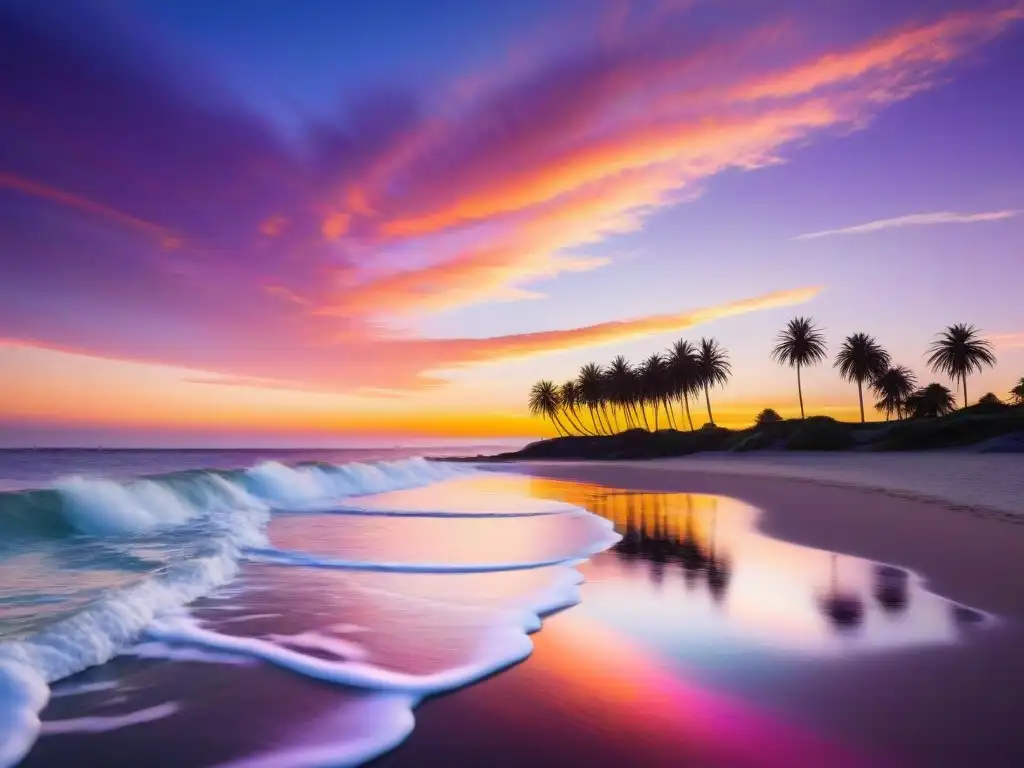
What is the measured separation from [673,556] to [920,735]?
6.41 m

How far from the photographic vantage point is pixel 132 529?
1441cm

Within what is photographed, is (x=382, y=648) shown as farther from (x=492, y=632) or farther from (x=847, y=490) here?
(x=847, y=490)

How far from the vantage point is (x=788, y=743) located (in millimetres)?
Answer: 3752

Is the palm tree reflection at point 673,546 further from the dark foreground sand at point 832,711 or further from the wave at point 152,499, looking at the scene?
the wave at point 152,499

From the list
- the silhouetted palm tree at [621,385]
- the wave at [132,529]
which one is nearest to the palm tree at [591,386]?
the silhouetted palm tree at [621,385]

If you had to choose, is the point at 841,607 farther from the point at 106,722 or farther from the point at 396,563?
the point at 106,722

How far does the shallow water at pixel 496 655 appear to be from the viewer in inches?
150

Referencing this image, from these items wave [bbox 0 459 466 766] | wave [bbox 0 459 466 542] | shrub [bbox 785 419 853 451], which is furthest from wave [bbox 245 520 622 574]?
shrub [bbox 785 419 853 451]

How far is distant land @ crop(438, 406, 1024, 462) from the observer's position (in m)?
40.9

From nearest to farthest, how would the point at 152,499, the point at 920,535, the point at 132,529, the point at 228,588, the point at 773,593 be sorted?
the point at 773,593 → the point at 228,588 → the point at 920,535 → the point at 132,529 → the point at 152,499

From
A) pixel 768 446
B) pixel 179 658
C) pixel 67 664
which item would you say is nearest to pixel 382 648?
pixel 179 658

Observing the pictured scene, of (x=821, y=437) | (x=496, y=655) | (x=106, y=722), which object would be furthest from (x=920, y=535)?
(x=821, y=437)

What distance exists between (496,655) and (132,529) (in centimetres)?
1247

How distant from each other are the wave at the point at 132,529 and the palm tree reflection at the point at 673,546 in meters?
6.06
